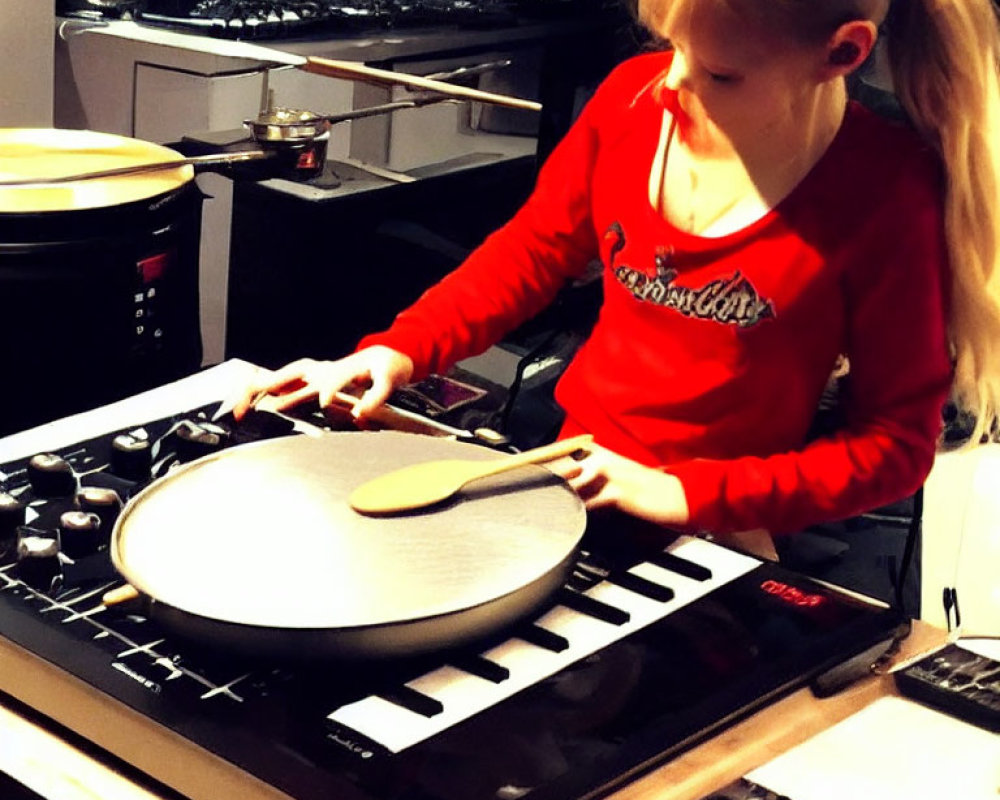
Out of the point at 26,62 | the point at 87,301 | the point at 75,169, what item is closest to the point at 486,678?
the point at 87,301

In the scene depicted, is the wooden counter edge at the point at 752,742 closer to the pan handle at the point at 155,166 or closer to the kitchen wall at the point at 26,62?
the pan handle at the point at 155,166

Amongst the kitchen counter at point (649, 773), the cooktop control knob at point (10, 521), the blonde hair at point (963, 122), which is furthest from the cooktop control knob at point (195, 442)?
the blonde hair at point (963, 122)

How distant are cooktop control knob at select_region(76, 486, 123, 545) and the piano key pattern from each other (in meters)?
0.24

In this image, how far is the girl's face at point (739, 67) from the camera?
104 cm

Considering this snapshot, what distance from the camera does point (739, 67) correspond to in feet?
3.51

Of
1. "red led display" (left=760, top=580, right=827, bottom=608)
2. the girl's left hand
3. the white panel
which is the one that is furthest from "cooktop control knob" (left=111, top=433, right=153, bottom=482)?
the white panel

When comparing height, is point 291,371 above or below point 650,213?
below

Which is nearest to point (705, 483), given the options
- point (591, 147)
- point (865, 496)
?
point (865, 496)

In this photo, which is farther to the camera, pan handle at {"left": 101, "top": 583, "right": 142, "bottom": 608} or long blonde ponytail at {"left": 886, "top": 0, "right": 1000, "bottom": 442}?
long blonde ponytail at {"left": 886, "top": 0, "right": 1000, "bottom": 442}

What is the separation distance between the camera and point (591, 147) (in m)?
1.35

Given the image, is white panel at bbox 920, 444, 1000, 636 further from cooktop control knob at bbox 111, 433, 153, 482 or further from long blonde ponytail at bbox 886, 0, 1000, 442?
cooktop control knob at bbox 111, 433, 153, 482

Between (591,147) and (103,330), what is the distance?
0.46 meters

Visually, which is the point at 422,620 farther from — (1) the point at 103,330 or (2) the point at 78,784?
(1) the point at 103,330

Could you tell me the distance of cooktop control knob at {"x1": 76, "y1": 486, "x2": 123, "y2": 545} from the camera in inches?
35.1
